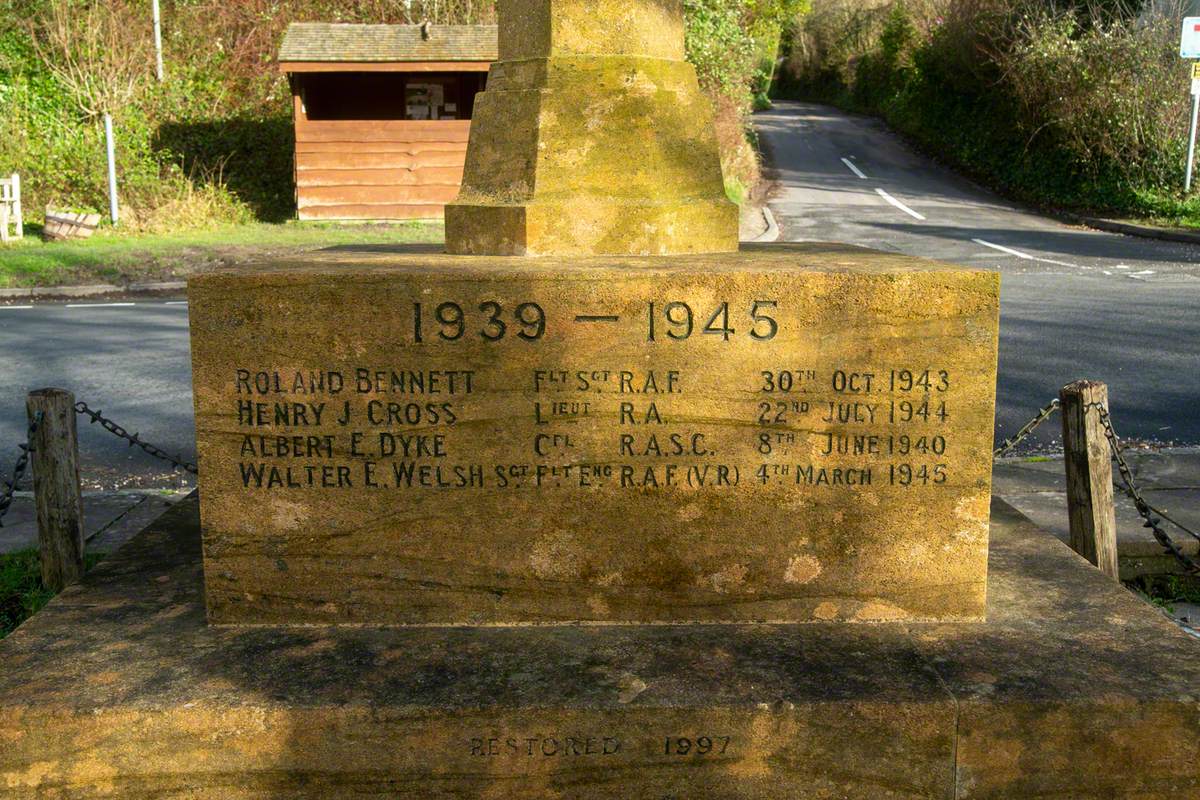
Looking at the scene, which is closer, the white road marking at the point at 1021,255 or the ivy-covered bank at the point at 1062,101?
the white road marking at the point at 1021,255

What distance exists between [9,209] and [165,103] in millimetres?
5718

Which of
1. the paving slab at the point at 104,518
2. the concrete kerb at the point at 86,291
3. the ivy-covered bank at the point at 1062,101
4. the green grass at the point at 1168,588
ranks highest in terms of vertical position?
the ivy-covered bank at the point at 1062,101

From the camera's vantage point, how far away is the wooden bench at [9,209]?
738 inches

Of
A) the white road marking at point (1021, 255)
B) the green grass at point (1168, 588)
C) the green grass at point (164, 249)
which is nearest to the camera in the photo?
the green grass at point (1168, 588)

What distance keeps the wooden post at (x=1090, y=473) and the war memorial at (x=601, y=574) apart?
1.07 metres

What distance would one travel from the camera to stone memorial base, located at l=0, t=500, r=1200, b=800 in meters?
2.98

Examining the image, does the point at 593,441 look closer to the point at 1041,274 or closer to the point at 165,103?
the point at 1041,274

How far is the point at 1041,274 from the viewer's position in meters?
15.5

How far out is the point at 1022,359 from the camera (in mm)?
9891

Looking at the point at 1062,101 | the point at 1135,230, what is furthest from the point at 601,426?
the point at 1062,101

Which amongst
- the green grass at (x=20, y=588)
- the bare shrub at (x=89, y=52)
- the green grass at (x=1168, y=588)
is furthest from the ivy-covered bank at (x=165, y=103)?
the green grass at (x=1168, y=588)

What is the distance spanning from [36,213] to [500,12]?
67.3ft

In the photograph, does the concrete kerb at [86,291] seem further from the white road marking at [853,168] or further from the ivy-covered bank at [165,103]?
the white road marking at [853,168]

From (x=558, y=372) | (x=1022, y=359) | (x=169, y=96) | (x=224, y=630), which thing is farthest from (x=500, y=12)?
(x=169, y=96)
